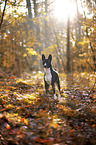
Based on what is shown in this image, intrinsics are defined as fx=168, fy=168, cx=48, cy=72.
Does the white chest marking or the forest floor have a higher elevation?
the white chest marking

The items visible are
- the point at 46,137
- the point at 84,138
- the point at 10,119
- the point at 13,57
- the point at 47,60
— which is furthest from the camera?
the point at 13,57

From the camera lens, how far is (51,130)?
4188 mm

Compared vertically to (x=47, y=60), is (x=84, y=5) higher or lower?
higher

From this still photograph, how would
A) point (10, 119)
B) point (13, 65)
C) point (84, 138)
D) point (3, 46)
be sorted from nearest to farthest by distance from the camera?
1. point (84, 138)
2. point (10, 119)
3. point (3, 46)
4. point (13, 65)

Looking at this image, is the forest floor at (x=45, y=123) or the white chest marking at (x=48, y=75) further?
the white chest marking at (x=48, y=75)

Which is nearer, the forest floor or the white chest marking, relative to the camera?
the forest floor

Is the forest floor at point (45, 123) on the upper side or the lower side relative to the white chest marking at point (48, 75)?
→ lower

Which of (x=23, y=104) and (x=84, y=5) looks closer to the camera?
(x=23, y=104)

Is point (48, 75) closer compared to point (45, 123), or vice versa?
point (45, 123)

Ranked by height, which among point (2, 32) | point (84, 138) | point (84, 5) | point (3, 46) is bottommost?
point (84, 138)

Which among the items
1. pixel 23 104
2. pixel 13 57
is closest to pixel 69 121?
pixel 23 104

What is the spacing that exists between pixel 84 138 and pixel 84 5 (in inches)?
395

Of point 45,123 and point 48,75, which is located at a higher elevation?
point 48,75

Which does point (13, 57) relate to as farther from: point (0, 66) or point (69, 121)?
point (69, 121)
